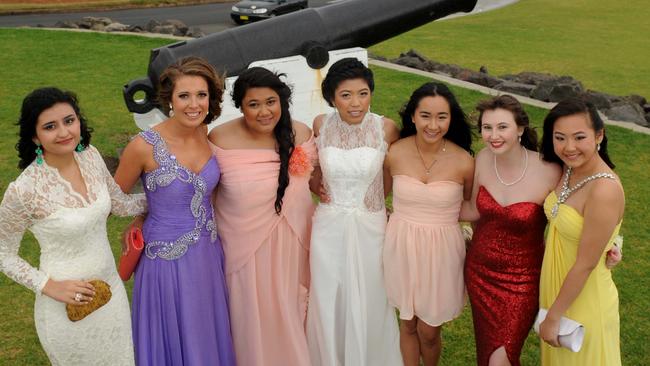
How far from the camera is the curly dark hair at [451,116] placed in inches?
143

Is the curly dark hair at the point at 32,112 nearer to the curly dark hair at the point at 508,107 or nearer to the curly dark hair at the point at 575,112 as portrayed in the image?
the curly dark hair at the point at 508,107

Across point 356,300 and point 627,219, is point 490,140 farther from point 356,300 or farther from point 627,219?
point 627,219

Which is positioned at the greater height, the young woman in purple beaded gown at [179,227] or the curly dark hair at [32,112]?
the curly dark hair at [32,112]

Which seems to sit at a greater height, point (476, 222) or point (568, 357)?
point (476, 222)

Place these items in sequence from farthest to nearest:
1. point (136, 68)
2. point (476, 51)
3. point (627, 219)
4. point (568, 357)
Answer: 1. point (476, 51)
2. point (136, 68)
3. point (627, 219)
4. point (568, 357)

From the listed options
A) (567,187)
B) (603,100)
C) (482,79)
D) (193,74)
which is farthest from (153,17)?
(567,187)

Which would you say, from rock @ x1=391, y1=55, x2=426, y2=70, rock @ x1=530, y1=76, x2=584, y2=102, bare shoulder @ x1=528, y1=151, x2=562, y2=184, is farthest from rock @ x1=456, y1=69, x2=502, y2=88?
bare shoulder @ x1=528, y1=151, x2=562, y2=184

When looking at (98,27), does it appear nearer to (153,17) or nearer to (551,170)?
(153,17)

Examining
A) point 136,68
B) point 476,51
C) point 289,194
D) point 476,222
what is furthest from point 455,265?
point 476,51

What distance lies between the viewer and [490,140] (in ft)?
11.3

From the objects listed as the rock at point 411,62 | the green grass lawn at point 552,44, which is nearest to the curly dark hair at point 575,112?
the green grass lawn at point 552,44

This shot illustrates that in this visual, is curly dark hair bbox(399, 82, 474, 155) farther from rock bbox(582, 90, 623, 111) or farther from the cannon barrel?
rock bbox(582, 90, 623, 111)

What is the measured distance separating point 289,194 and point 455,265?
923mm

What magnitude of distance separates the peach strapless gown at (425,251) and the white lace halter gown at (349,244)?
10 cm
